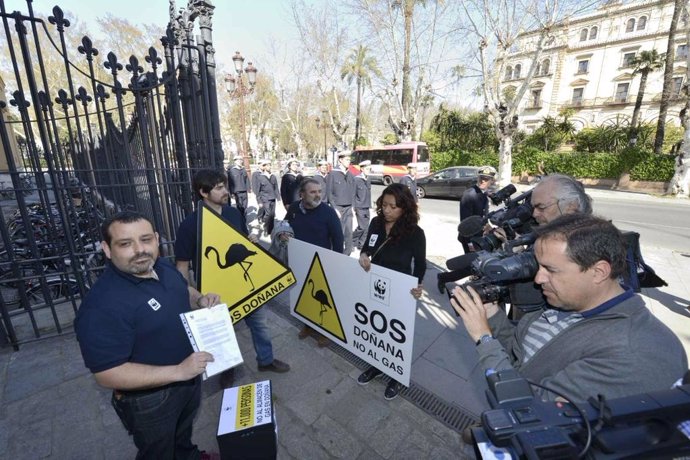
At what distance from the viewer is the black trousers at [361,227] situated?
731 cm

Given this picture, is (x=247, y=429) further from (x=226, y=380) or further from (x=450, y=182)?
(x=450, y=182)

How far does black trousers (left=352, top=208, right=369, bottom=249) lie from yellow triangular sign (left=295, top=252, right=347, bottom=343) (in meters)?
4.02

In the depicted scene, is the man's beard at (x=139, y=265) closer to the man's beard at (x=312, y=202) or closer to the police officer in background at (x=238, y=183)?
the man's beard at (x=312, y=202)

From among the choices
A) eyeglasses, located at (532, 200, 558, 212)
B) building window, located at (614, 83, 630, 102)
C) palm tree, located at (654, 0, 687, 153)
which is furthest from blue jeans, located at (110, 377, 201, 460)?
building window, located at (614, 83, 630, 102)

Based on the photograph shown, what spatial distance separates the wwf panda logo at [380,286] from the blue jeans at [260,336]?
1100mm

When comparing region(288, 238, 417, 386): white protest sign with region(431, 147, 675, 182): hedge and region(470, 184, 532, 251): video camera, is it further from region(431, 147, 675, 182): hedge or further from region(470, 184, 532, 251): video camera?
region(431, 147, 675, 182): hedge

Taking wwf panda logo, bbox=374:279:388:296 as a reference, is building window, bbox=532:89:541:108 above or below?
above

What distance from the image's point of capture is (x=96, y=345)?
1.35 m

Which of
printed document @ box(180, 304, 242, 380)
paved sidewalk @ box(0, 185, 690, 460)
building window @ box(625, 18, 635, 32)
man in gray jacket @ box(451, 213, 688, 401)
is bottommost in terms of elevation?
paved sidewalk @ box(0, 185, 690, 460)

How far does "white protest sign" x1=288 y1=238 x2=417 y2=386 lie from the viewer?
93.2 inches

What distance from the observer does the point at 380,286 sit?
2465mm

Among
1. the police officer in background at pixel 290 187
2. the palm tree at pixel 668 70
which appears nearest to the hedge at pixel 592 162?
the palm tree at pixel 668 70

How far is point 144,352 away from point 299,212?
2.16m

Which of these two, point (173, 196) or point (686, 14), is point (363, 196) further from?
point (686, 14)
